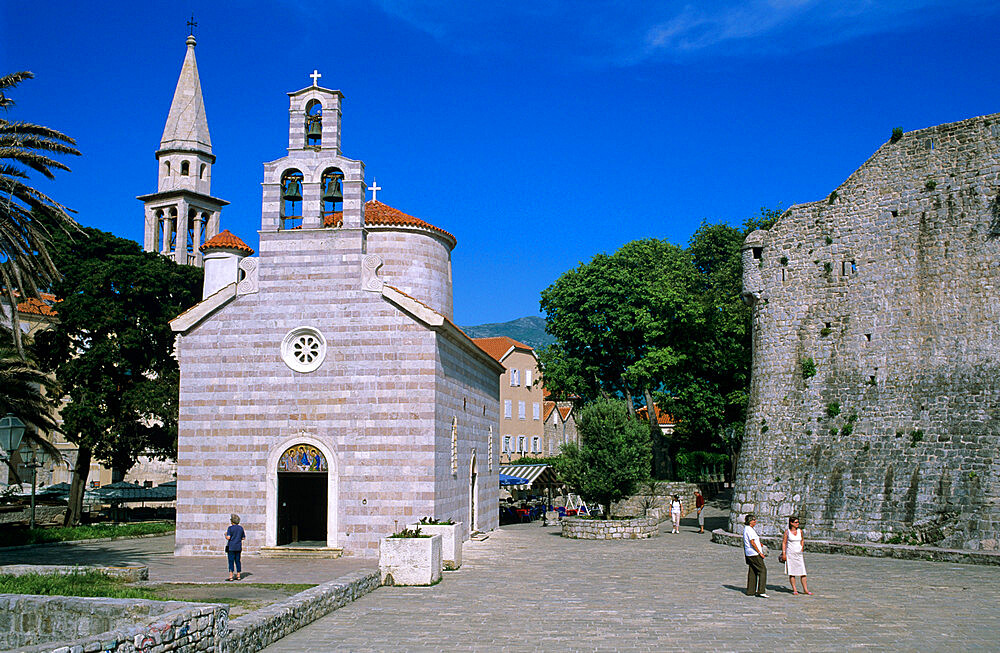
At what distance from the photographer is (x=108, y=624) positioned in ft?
31.4

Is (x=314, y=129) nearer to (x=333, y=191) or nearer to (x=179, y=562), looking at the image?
(x=333, y=191)

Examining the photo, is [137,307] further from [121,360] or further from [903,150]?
[903,150]

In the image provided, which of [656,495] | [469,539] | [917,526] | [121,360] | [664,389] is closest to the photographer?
[917,526]

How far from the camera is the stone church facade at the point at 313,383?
2011 cm

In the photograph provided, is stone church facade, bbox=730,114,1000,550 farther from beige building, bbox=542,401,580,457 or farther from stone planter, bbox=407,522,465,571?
beige building, bbox=542,401,580,457

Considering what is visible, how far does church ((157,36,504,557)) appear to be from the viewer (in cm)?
2011

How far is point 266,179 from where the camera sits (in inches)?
867

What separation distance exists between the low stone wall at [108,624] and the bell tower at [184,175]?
4649 cm

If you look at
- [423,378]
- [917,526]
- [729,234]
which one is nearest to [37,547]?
[423,378]

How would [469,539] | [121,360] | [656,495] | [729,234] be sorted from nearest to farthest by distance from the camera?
1. [469,539]
2. [121,360]
3. [656,495]
4. [729,234]

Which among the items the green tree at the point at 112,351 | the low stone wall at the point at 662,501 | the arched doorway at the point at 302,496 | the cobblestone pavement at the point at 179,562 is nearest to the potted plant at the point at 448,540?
the cobblestone pavement at the point at 179,562

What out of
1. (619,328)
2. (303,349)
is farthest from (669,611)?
(619,328)

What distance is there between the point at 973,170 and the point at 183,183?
48424 mm

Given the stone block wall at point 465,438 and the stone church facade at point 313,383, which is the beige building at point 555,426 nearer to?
the stone block wall at point 465,438
